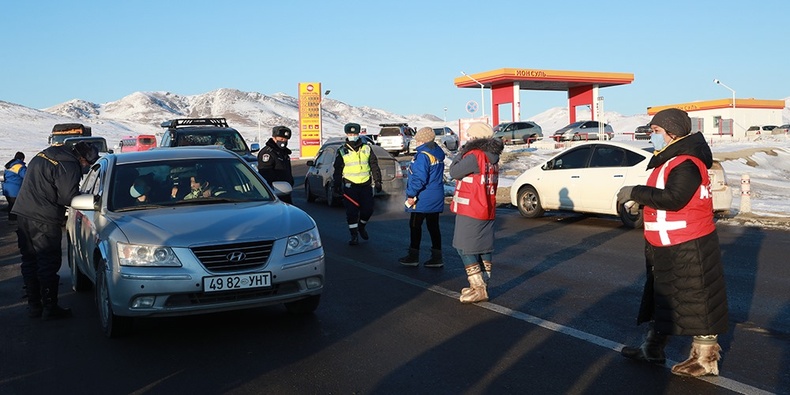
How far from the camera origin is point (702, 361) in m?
5.06

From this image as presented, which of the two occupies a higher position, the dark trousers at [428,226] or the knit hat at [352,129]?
the knit hat at [352,129]

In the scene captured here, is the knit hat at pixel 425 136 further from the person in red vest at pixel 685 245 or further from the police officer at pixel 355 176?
the person in red vest at pixel 685 245

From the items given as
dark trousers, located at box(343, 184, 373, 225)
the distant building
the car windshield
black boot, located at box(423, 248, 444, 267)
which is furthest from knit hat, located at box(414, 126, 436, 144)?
the distant building

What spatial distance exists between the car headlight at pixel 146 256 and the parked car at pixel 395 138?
116 feet

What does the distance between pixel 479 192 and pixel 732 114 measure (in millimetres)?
75554

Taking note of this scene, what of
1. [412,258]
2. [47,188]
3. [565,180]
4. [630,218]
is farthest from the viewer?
[565,180]

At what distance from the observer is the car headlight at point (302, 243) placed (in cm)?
656

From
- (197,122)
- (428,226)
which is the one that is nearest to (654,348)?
(428,226)

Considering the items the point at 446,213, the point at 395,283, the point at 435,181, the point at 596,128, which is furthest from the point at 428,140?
the point at 596,128

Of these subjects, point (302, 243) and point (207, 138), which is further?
point (207, 138)

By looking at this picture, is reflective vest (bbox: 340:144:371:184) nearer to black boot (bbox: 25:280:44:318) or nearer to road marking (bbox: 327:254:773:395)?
road marking (bbox: 327:254:773:395)

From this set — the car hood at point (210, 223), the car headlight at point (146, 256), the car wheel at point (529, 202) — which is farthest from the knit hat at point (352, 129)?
the car headlight at point (146, 256)

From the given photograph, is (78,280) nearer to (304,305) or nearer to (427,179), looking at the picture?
(304,305)

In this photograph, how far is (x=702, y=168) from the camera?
5023mm
